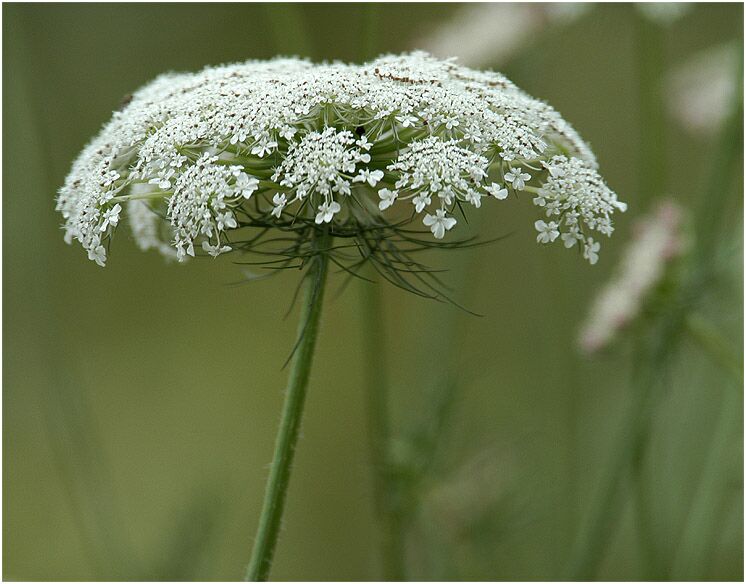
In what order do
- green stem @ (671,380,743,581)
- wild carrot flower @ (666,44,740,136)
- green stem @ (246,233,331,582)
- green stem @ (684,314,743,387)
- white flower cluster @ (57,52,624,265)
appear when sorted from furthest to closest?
wild carrot flower @ (666,44,740,136), green stem @ (671,380,743,581), green stem @ (684,314,743,387), green stem @ (246,233,331,582), white flower cluster @ (57,52,624,265)

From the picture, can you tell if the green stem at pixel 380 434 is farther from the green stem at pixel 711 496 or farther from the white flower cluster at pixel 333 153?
the green stem at pixel 711 496

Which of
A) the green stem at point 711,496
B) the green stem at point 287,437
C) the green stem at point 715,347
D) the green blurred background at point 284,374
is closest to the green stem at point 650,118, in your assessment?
the green blurred background at point 284,374

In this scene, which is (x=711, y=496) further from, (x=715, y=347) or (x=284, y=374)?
(x=284, y=374)

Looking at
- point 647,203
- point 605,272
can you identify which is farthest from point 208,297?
point 647,203

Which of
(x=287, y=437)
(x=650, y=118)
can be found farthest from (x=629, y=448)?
(x=287, y=437)

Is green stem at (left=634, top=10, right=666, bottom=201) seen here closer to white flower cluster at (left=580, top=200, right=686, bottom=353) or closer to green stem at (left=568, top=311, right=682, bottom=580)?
white flower cluster at (left=580, top=200, right=686, bottom=353)

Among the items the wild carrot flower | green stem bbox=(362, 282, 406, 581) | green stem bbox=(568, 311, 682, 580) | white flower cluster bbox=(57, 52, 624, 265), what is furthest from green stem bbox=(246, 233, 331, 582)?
the wild carrot flower

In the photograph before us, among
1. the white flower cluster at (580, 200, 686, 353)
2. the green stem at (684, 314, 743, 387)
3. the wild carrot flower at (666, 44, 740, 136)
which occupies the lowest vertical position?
the green stem at (684, 314, 743, 387)
